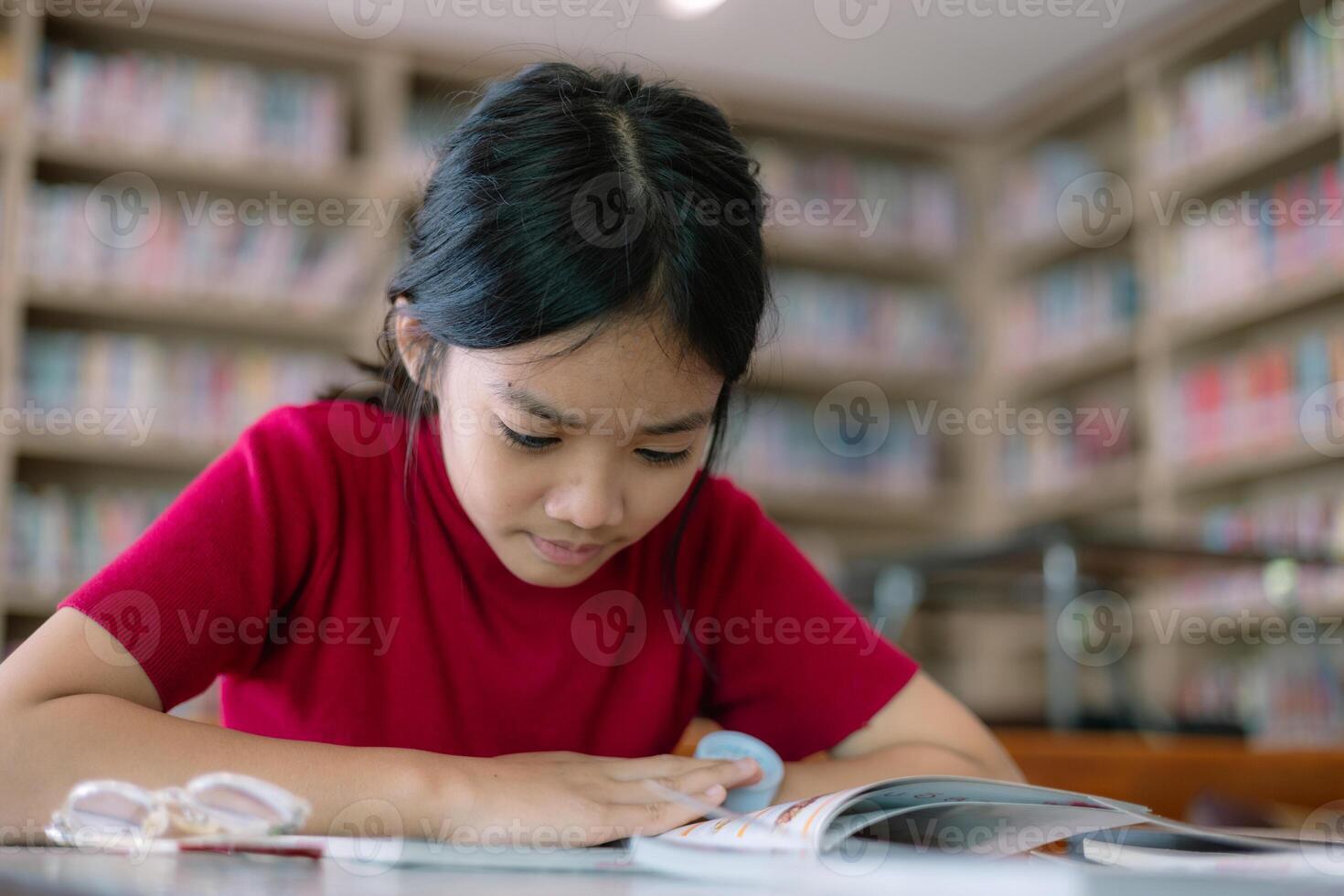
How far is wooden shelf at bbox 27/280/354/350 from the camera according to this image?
3102mm

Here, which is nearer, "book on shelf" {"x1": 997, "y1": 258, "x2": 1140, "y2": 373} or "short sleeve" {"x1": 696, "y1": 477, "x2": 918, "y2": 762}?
"short sleeve" {"x1": 696, "y1": 477, "x2": 918, "y2": 762}

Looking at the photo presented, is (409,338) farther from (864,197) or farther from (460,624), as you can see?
(864,197)

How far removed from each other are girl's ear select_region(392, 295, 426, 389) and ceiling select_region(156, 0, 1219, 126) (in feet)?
7.24

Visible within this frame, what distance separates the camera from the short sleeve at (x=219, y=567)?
783 millimetres

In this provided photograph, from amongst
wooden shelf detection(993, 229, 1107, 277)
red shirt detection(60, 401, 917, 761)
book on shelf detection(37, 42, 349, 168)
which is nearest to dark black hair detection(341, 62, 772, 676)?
red shirt detection(60, 401, 917, 761)

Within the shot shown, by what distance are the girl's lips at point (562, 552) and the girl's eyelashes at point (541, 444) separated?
0.08m

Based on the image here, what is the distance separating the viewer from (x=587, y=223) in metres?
0.81

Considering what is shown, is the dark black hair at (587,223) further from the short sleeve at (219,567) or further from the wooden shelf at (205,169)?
the wooden shelf at (205,169)

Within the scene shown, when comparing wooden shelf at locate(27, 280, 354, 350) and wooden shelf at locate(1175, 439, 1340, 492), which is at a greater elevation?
wooden shelf at locate(27, 280, 354, 350)

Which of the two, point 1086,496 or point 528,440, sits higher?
point 1086,496

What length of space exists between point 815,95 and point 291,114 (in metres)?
1.52

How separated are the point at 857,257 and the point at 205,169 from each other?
188 cm

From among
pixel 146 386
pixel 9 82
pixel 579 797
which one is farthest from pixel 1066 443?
pixel 579 797

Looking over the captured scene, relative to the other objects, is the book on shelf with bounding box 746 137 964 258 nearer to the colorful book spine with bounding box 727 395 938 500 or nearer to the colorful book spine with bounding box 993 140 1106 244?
the colorful book spine with bounding box 993 140 1106 244
